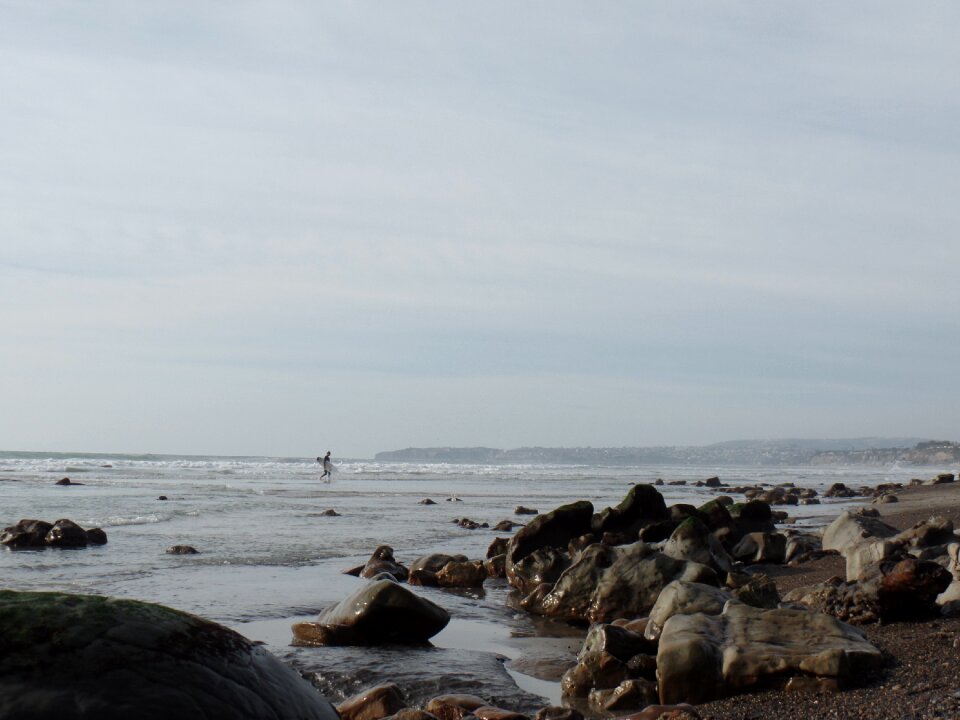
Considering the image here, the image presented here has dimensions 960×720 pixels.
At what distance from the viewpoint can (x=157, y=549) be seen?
15.0m

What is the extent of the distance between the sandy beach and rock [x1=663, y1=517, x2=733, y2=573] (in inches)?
177

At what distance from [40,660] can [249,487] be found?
3440 centimetres

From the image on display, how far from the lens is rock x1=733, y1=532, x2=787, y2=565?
1404 centimetres

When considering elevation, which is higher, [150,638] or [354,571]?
[150,638]

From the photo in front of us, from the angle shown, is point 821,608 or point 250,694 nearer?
point 250,694

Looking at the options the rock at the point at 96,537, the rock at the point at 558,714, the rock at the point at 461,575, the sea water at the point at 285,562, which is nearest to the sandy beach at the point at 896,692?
the rock at the point at 558,714

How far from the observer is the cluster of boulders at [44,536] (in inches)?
588

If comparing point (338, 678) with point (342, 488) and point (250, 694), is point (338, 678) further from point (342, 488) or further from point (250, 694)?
point (342, 488)

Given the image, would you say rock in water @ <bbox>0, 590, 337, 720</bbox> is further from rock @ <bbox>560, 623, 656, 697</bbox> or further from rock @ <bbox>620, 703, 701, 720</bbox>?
rock @ <bbox>560, 623, 656, 697</bbox>

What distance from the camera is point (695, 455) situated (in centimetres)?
15900

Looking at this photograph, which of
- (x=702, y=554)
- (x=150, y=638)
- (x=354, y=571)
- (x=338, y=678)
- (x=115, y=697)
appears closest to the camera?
(x=115, y=697)

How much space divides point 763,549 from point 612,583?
16.9 feet

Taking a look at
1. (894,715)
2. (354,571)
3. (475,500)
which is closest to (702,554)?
(354,571)

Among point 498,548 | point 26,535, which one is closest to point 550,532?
point 498,548
